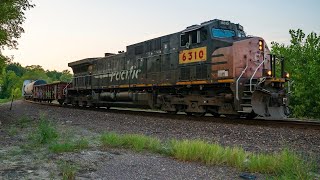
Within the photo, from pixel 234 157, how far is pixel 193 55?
27.1ft

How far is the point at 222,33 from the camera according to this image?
1330cm

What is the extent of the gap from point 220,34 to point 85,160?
8859 millimetres

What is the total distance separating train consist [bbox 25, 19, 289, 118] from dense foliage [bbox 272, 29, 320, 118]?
40.6ft

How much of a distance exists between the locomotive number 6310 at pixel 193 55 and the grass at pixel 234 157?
20.6 feet

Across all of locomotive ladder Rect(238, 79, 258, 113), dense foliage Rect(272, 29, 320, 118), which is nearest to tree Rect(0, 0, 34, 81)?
locomotive ladder Rect(238, 79, 258, 113)

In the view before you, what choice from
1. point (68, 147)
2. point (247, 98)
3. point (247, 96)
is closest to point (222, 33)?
point (247, 96)

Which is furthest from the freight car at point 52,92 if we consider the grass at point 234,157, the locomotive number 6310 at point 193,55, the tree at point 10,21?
the grass at point 234,157

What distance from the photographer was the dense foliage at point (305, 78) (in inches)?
998

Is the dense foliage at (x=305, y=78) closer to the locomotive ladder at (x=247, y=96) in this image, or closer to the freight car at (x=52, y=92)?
the locomotive ladder at (x=247, y=96)

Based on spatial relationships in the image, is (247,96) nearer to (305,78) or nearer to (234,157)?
(234,157)

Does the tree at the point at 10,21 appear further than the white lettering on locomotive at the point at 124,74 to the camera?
No

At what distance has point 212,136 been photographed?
29.4 feet

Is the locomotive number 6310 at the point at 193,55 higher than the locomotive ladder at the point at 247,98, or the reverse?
the locomotive number 6310 at the point at 193,55

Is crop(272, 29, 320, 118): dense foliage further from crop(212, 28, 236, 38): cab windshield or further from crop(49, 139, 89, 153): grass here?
crop(49, 139, 89, 153): grass
